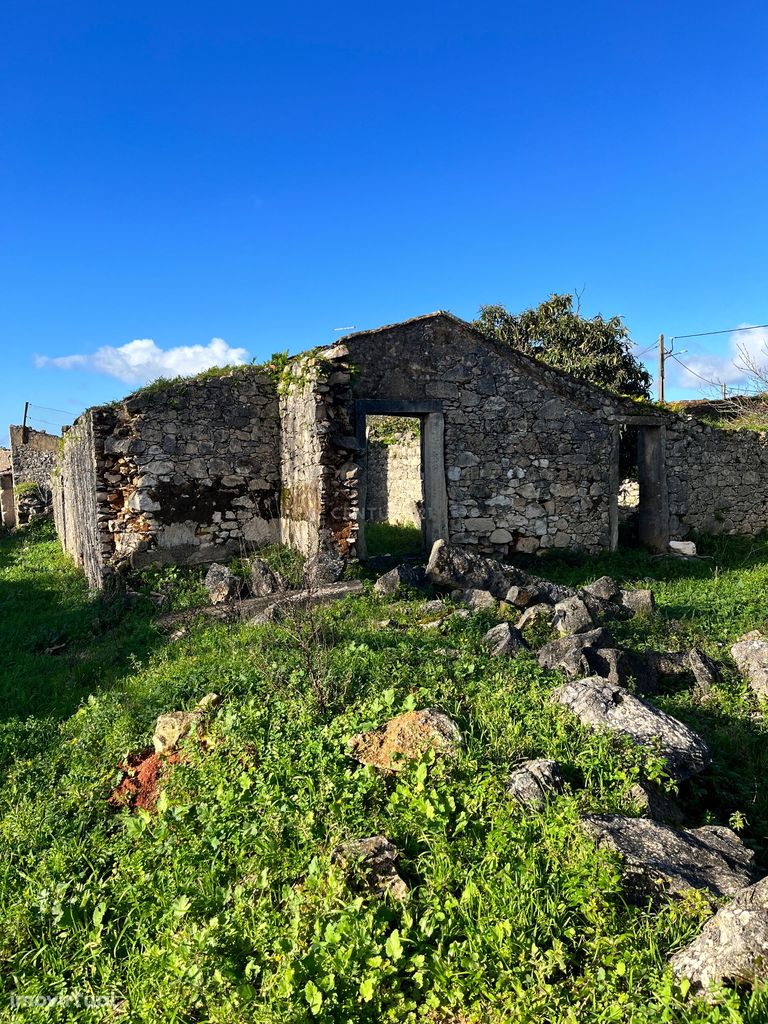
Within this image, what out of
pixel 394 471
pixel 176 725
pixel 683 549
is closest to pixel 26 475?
pixel 394 471

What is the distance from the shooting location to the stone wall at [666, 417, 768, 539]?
42.8 feet

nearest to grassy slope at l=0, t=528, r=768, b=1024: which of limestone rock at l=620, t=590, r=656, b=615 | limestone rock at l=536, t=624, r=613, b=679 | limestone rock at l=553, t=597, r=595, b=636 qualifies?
limestone rock at l=536, t=624, r=613, b=679

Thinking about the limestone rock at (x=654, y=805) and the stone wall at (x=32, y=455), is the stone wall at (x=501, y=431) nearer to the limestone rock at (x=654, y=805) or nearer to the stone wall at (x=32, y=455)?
the limestone rock at (x=654, y=805)

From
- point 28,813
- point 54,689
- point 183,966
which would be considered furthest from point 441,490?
point 183,966

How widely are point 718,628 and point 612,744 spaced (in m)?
3.88

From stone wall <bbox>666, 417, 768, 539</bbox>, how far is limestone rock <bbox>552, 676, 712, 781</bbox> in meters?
9.46

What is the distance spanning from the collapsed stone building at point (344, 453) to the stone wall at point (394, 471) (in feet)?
16.2

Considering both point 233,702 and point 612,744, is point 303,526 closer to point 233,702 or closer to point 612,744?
point 233,702

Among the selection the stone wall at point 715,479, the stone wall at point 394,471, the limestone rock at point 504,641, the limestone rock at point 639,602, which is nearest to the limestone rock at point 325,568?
the limestone rock at point 504,641

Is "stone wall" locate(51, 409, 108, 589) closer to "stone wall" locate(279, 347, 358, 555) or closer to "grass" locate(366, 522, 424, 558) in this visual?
"stone wall" locate(279, 347, 358, 555)

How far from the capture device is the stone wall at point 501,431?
10.3 meters

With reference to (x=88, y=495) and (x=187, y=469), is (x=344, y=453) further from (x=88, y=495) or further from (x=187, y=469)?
(x=88, y=495)

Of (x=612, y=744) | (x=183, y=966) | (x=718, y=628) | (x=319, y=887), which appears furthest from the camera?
(x=718, y=628)

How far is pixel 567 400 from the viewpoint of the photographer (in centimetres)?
1118
